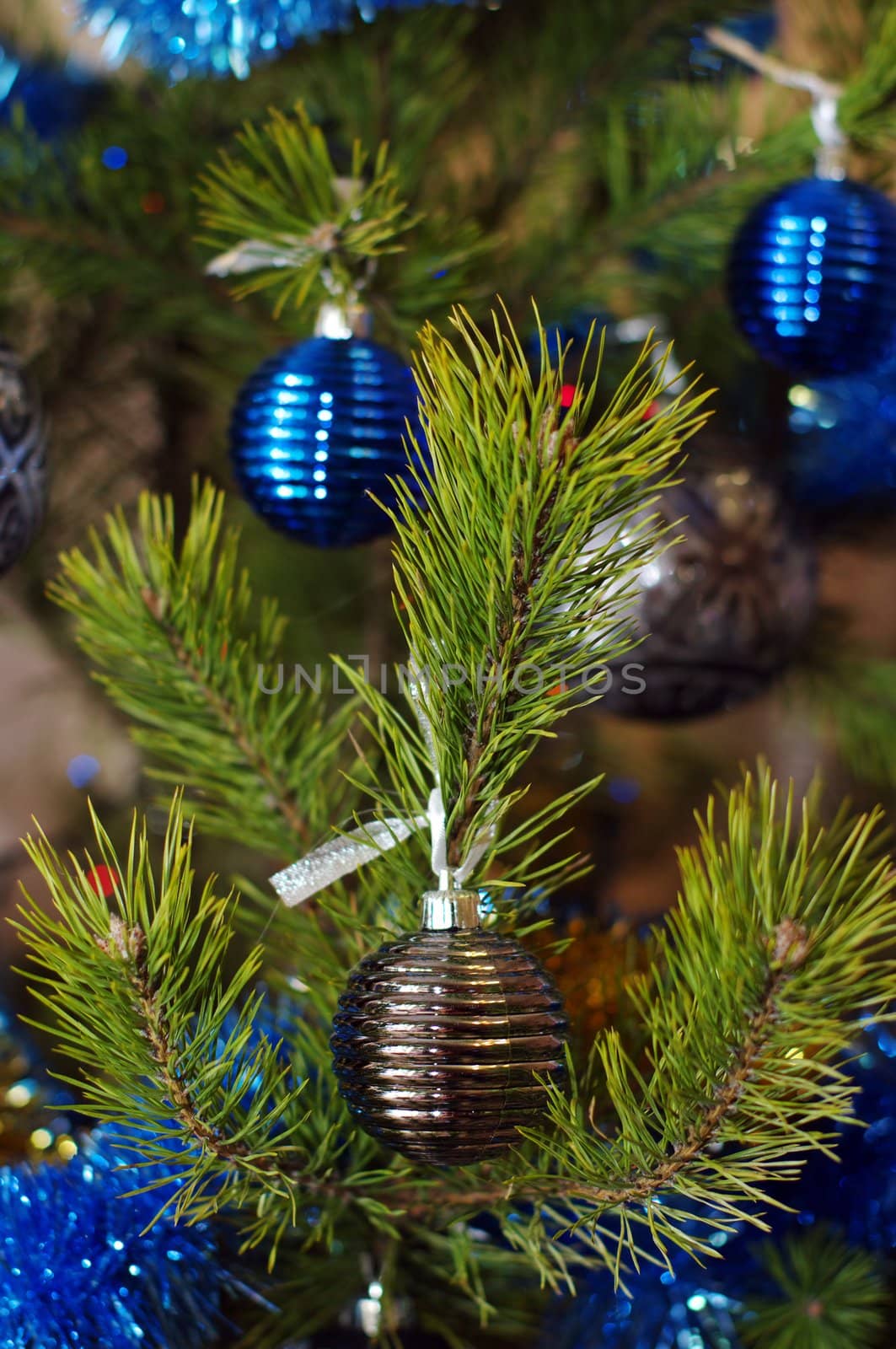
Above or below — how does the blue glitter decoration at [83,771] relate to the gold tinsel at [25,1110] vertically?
above

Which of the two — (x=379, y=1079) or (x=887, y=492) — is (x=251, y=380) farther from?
(x=887, y=492)

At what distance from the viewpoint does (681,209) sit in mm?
563

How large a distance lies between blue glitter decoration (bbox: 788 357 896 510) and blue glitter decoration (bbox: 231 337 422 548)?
12.9 inches

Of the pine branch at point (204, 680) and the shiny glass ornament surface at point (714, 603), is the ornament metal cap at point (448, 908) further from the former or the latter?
the shiny glass ornament surface at point (714, 603)

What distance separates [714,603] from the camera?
532 millimetres

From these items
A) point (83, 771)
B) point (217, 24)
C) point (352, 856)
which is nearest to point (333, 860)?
point (352, 856)

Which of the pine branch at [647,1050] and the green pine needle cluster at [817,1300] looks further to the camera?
the green pine needle cluster at [817,1300]

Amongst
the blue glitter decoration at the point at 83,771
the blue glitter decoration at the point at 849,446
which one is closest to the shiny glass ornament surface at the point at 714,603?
the blue glitter decoration at the point at 849,446

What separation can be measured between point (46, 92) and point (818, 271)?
443 mm

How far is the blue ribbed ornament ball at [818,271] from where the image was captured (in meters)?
0.48

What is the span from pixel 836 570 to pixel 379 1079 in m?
0.64

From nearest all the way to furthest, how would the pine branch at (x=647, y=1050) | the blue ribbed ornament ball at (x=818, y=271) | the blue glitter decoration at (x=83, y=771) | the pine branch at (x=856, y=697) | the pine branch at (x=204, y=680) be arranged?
the pine branch at (x=647, y=1050) → the pine branch at (x=204, y=680) → the blue ribbed ornament ball at (x=818, y=271) → the pine branch at (x=856, y=697) → the blue glitter decoration at (x=83, y=771)

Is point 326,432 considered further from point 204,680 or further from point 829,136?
point 829,136

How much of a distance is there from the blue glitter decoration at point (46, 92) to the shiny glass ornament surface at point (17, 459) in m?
0.27
